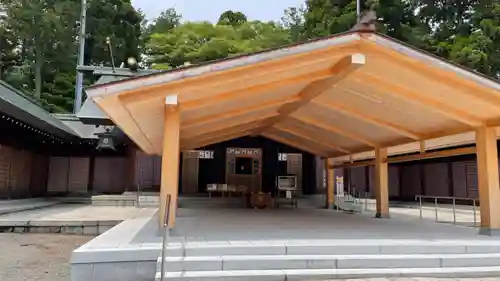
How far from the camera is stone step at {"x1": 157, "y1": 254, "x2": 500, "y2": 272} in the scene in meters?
4.30

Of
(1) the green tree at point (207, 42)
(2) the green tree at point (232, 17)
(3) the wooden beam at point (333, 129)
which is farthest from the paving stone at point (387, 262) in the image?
(2) the green tree at point (232, 17)

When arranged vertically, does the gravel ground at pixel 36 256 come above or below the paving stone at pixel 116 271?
below

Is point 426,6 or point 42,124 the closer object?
point 42,124

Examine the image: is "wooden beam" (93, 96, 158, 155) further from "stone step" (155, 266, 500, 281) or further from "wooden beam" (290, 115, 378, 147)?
"wooden beam" (290, 115, 378, 147)

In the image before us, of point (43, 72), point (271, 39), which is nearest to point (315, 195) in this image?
point (271, 39)

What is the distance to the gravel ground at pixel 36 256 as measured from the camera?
5.30 metres

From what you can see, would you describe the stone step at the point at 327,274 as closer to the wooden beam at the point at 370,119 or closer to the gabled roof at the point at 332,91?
the gabled roof at the point at 332,91

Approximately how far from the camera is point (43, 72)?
24.9 meters

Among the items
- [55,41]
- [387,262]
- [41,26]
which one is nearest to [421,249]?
[387,262]

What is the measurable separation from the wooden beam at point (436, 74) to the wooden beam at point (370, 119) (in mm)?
2147

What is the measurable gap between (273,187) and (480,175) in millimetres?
10146

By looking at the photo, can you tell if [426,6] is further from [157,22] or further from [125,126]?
[157,22]

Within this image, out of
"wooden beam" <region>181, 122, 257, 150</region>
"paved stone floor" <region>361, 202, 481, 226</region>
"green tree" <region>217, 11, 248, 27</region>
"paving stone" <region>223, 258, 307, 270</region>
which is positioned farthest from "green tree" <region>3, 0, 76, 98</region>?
"paving stone" <region>223, 258, 307, 270</region>

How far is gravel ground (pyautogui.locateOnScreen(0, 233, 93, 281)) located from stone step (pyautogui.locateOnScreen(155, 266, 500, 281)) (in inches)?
85.4
